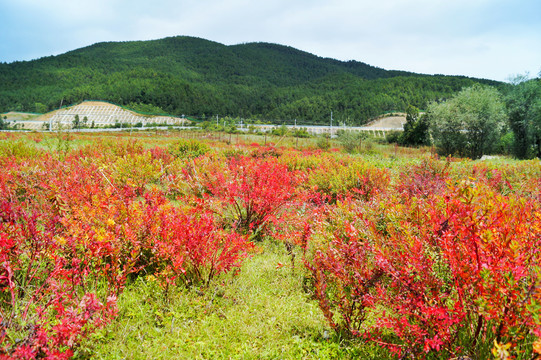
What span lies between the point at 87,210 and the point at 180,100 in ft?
285

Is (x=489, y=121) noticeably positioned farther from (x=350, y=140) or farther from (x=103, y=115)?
(x=103, y=115)

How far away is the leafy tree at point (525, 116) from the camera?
24641mm

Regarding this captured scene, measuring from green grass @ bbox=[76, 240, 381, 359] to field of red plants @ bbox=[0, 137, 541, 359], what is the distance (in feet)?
0.39

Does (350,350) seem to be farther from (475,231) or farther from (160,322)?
(160,322)

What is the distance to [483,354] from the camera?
1774mm

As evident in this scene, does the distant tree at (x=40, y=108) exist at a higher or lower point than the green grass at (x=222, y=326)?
higher

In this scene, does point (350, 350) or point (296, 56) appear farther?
point (296, 56)

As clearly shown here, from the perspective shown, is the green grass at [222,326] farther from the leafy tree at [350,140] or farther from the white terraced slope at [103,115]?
the white terraced slope at [103,115]

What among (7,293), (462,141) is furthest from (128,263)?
(462,141)

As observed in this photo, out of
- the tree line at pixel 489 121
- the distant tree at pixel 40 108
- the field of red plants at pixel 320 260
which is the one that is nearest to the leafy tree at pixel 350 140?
the tree line at pixel 489 121

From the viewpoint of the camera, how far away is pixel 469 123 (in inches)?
1071

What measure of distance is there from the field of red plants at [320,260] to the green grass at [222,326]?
0.12 meters

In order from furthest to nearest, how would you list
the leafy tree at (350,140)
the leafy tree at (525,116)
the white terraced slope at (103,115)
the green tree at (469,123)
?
the white terraced slope at (103,115)
the green tree at (469,123)
the leafy tree at (525,116)
the leafy tree at (350,140)

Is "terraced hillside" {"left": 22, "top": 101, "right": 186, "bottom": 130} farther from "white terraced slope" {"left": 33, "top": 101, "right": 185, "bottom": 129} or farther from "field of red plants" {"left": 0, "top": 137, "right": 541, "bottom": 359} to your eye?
"field of red plants" {"left": 0, "top": 137, "right": 541, "bottom": 359}
